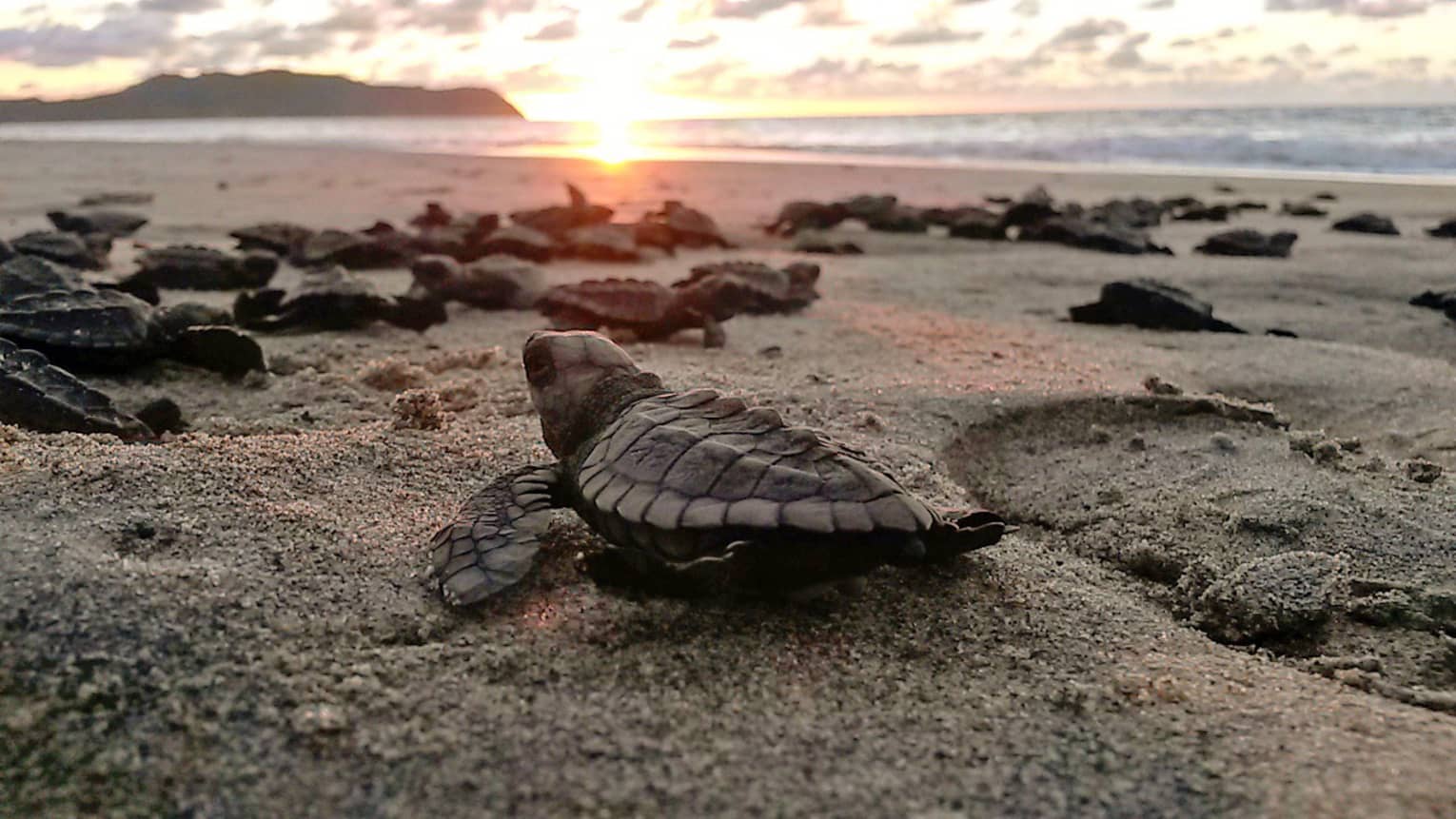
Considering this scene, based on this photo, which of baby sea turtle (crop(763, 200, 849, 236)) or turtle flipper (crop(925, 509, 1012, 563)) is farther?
baby sea turtle (crop(763, 200, 849, 236))

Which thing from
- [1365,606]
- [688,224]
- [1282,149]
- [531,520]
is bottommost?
[1365,606]

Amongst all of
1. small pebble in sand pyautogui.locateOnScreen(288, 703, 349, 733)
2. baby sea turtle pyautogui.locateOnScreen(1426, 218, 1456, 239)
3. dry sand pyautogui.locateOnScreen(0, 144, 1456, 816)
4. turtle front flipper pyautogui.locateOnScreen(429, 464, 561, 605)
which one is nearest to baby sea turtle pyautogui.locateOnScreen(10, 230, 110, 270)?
dry sand pyautogui.locateOnScreen(0, 144, 1456, 816)

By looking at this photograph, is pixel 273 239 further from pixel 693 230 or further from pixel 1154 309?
pixel 1154 309

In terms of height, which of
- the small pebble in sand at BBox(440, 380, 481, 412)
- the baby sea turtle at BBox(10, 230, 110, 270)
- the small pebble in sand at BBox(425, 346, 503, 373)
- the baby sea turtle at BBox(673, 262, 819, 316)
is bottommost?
the small pebble in sand at BBox(440, 380, 481, 412)

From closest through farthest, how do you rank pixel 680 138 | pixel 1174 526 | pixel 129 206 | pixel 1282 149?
pixel 1174 526, pixel 129 206, pixel 1282 149, pixel 680 138

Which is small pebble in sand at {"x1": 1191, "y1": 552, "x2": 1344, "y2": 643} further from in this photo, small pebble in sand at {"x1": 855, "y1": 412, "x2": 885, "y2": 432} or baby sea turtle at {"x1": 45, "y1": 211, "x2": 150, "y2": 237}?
baby sea turtle at {"x1": 45, "y1": 211, "x2": 150, "y2": 237}

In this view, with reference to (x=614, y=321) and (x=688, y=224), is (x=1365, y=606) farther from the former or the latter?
(x=688, y=224)

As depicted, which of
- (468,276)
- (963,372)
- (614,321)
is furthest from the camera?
(468,276)

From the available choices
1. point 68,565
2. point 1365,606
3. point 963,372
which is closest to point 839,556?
point 1365,606

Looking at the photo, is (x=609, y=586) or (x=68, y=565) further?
(x=609, y=586)
